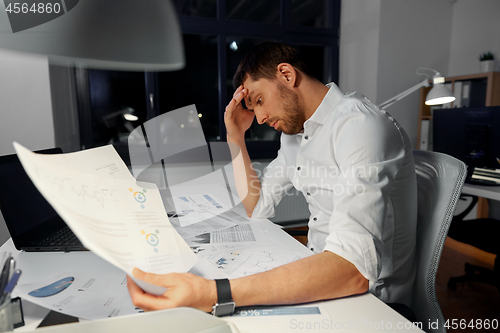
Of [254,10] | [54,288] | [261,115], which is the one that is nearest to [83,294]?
[54,288]

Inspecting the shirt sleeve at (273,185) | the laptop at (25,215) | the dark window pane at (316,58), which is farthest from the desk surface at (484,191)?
the dark window pane at (316,58)

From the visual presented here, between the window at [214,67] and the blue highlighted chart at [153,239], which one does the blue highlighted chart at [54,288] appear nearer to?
the blue highlighted chart at [153,239]

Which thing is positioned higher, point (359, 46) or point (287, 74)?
point (359, 46)

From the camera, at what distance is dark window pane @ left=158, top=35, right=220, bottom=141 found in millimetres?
2719

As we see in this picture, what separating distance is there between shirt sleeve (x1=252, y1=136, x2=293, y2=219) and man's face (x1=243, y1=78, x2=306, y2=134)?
0.73ft

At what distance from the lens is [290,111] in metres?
1.08

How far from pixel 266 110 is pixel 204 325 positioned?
2.58ft

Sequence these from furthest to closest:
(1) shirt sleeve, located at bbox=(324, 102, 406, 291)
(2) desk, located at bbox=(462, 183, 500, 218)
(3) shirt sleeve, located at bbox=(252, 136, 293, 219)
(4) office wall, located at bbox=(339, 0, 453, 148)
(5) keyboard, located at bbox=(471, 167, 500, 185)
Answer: (4) office wall, located at bbox=(339, 0, 453, 148)
(5) keyboard, located at bbox=(471, 167, 500, 185)
(2) desk, located at bbox=(462, 183, 500, 218)
(3) shirt sleeve, located at bbox=(252, 136, 293, 219)
(1) shirt sleeve, located at bbox=(324, 102, 406, 291)

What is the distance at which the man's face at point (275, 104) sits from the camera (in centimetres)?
105

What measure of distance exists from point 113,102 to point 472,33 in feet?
10.6

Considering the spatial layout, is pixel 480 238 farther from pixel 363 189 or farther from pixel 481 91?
pixel 481 91

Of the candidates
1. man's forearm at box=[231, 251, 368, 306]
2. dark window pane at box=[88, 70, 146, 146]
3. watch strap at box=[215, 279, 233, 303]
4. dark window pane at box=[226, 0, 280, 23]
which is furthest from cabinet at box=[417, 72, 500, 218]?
watch strap at box=[215, 279, 233, 303]

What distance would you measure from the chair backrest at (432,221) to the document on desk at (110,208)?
0.64 meters

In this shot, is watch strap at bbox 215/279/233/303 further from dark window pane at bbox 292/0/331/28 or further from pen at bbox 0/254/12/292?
dark window pane at bbox 292/0/331/28
